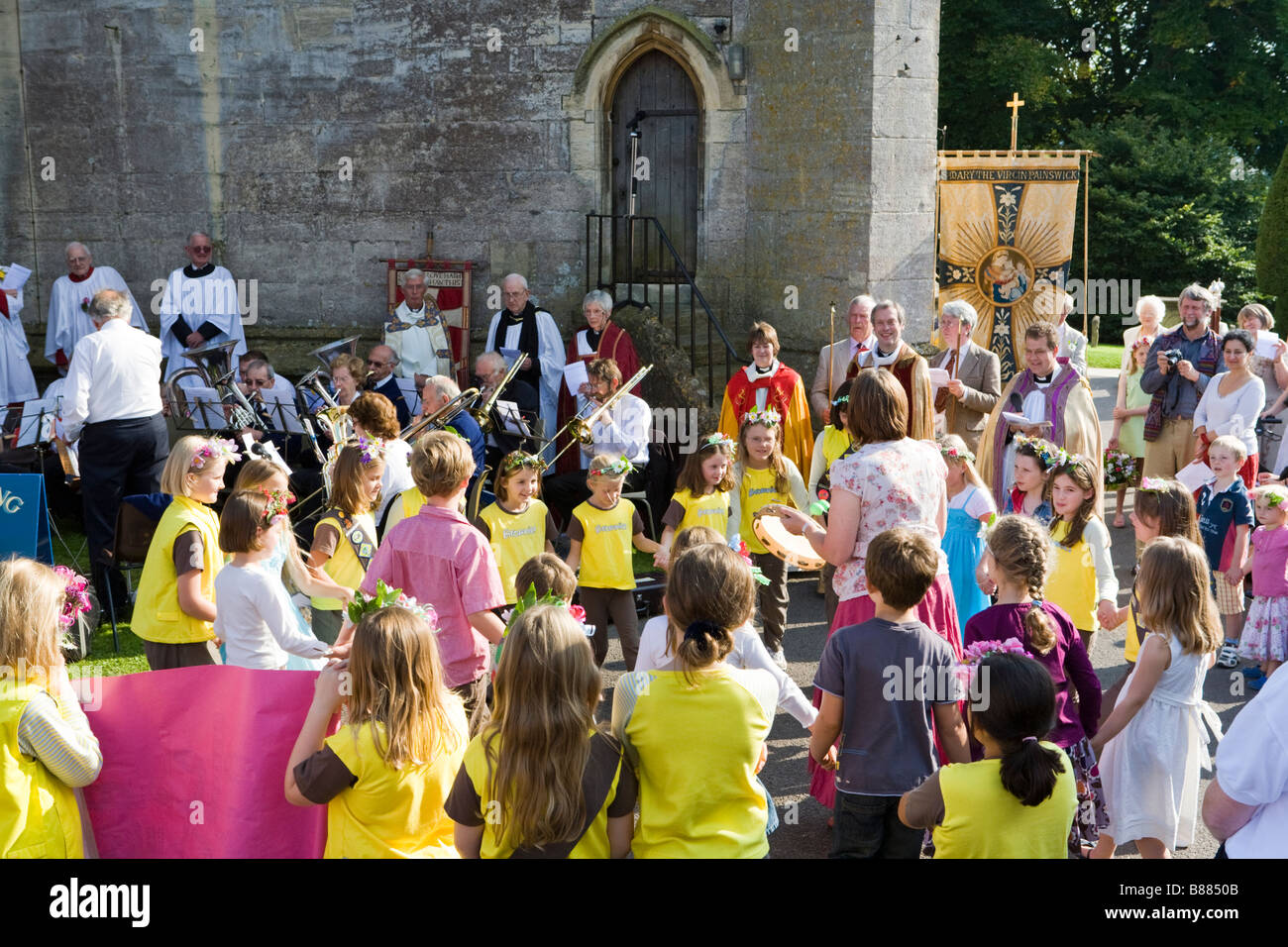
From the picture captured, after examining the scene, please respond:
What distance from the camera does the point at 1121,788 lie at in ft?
14.7

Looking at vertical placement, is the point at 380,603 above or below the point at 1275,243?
below

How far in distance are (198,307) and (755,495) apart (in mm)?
6941

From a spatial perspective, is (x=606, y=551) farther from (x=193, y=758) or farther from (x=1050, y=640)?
(x=193, y=758)

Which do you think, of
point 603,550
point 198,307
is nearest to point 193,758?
point 603,550

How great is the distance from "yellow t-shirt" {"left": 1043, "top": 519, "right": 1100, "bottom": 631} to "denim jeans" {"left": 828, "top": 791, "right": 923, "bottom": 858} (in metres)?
1.61

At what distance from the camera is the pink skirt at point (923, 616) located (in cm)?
480

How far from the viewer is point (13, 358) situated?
448 inches

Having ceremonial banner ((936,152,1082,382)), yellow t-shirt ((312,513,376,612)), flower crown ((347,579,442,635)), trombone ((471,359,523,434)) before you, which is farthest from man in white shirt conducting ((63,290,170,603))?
ceremonial banner ((936,152,1082,382))

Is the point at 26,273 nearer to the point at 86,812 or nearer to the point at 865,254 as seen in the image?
the point at 865,254

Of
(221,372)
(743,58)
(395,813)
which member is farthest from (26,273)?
(395,813)

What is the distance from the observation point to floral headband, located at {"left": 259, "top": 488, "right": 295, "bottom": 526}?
479 centimetres

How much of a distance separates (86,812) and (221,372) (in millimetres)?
6864

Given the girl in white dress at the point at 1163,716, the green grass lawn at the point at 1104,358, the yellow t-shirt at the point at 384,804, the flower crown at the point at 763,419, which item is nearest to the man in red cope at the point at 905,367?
the flower crown at the point at 763,419

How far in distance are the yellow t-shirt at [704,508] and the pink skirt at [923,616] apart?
1.59 m
